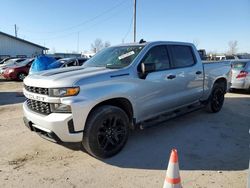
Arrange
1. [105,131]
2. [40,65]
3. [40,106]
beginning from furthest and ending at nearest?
[40,65]
[105,131]
[40,106]

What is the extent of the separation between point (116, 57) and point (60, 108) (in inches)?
70.0

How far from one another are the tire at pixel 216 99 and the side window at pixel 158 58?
7.29 ft

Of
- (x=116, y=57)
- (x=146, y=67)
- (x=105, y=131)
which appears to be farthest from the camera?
(x=116, y=57)

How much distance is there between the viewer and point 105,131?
161 inches

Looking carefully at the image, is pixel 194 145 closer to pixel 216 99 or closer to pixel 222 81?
pixel 216 99

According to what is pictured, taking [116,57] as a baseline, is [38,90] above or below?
below

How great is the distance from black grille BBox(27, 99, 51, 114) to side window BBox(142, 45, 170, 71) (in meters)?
1.92

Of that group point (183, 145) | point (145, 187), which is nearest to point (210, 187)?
point (145, 187)

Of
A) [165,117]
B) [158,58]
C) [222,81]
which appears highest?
[158,58]

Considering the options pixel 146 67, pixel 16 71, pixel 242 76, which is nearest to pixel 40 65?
pixel 146 67

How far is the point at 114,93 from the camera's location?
4.02 meters

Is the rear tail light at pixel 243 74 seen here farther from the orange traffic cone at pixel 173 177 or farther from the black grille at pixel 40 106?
the black grille at pixel 40 106

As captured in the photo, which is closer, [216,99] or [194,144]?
[194,144]

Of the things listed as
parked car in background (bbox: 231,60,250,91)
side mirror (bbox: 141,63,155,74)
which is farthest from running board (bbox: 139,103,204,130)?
parked car in background (bbox: 231,60,250,91)
